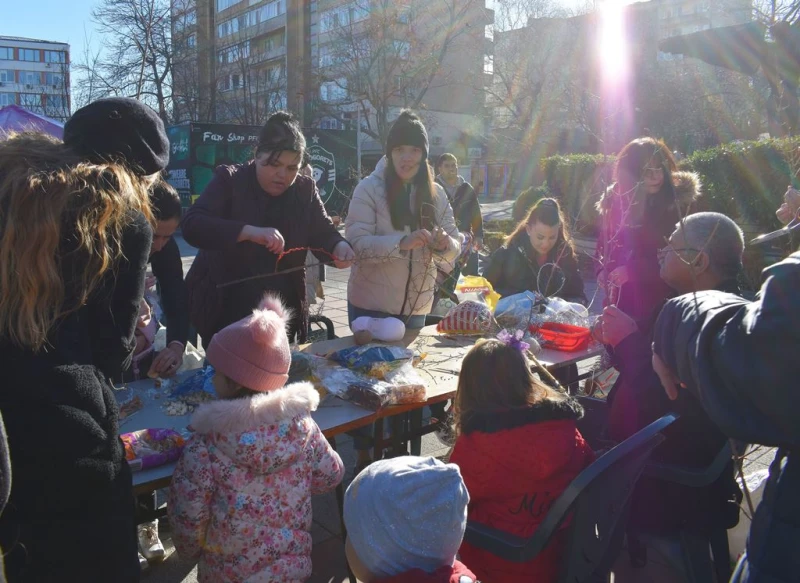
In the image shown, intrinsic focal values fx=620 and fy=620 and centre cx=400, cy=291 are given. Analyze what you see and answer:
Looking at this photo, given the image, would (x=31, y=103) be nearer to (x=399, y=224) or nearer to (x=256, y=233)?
(x=399, y=224)

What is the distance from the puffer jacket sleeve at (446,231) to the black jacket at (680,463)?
122cm

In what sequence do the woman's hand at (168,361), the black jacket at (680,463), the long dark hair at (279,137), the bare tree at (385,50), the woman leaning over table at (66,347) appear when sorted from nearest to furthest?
the woman leaning over table at (66,347) < the black jacket at (680,463) < the woman's hand at (168,361) < the long dark hair at (279,137) < the bare tree at (385,50)

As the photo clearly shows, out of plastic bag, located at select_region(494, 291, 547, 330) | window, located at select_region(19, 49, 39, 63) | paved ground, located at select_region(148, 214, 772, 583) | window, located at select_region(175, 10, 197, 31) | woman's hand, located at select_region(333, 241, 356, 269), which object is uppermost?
window, located at select_region(19, 49, 39, 63)

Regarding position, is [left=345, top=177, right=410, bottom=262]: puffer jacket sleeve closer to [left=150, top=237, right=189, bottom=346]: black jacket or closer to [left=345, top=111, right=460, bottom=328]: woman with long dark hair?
[left=345, top=111, right=460, bottom=328]: woman with long dark hair

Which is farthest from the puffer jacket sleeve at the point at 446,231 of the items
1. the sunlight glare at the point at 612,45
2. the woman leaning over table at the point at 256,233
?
the sunlight glare at the point at 612,45

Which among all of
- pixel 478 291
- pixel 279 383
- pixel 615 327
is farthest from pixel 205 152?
pixel 279 383

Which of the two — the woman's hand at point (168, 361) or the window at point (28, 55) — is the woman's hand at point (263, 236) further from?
the window at point (28, 55)

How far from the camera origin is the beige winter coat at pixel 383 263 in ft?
10.6

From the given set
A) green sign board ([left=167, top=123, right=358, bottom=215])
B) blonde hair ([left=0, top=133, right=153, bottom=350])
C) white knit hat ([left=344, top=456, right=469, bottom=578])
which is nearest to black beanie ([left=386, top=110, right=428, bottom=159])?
blonde hair ([left=0, top=133, right=153, bottom=350])

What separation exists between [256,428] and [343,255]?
1332 mm

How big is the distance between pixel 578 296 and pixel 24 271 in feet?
11.5

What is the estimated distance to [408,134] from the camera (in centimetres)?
327

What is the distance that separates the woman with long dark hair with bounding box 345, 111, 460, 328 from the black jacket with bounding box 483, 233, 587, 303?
836mm

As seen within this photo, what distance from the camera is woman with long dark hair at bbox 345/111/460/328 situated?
128 inches
